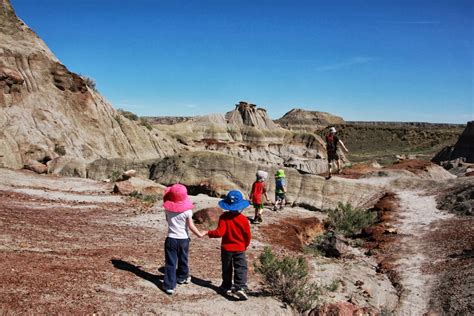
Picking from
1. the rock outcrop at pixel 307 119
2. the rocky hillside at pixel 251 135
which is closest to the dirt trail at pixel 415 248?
the rocky hillside at pixel 251 135

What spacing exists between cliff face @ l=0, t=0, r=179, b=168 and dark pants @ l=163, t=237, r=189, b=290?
17142 millimetres

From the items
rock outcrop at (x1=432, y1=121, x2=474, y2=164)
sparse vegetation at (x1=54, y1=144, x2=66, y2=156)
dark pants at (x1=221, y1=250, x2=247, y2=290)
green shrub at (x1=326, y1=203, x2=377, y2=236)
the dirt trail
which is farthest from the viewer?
rock outcrop at (x1=432, y1=121, x2=474, y2=164)

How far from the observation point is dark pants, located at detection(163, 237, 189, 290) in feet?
18.9

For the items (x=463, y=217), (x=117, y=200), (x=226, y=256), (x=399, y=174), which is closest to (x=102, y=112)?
(x=117, y=200)

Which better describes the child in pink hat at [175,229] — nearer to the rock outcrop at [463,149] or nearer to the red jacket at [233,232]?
the red jacket at [233,232]

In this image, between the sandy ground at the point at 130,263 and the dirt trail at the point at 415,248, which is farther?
the dirt trail at the point at 415,248

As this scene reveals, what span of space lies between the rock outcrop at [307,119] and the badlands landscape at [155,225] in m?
112

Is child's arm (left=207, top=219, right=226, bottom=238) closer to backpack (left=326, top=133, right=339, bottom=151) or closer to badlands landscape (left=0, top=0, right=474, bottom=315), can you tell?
badlands landscape (left=0, top=0, right=474, bottom=315)

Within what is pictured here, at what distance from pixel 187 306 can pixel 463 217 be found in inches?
429

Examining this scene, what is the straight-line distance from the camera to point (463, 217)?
43.1ft

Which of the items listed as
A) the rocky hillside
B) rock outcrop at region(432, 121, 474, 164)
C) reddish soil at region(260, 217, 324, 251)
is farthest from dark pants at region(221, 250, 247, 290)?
the rocky hillside

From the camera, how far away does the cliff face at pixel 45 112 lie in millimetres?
22891

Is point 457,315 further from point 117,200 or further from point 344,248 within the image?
point 117,200

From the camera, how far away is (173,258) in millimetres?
5816
